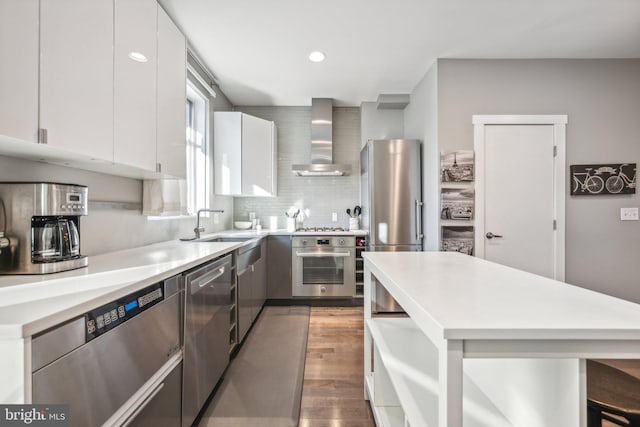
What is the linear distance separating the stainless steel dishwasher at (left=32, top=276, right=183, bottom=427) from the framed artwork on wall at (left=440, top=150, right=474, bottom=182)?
2595 mm

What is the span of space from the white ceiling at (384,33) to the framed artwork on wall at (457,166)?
98 cm

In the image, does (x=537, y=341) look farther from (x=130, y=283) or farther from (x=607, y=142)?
(x=607, y=142)

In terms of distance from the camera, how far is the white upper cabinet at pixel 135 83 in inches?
59.5

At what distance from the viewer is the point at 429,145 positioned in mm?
3193

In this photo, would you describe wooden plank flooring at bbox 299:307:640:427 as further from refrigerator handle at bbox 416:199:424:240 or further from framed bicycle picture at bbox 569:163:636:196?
framed bicycle picture at bbox 569:163:636:196

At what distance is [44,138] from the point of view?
1083 mm

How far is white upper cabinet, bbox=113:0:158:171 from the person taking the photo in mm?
1511

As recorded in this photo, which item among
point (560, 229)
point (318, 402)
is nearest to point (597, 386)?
point (318, 402)

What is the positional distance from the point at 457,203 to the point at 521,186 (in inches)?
26.2

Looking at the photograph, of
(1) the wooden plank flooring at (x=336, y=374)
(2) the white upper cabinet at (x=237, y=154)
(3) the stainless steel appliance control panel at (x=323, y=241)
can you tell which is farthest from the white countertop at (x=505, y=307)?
(2) the white upper cabinet at (x=237, y=154)

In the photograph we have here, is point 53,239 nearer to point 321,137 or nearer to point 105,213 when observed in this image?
point 105,213

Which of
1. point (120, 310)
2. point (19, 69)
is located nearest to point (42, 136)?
point (19, 69)

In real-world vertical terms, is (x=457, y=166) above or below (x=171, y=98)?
below

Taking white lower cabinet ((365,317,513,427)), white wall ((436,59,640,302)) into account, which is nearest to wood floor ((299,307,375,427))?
white lower cabinet ((365,317,513,427))
